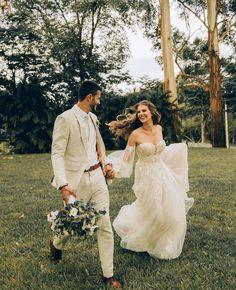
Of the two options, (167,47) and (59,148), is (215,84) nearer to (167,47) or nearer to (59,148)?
(167,47)

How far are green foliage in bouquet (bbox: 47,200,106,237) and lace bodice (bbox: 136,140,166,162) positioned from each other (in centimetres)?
232

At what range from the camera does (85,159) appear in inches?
230

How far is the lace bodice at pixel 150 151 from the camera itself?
23.9 ft

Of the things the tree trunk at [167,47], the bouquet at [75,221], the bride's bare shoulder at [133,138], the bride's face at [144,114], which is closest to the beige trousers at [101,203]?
the bouquet at [75,221]

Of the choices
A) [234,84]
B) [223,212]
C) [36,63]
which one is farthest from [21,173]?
[234,84]

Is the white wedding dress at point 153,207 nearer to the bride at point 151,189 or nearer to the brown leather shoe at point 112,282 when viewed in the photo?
the bride at point 151,189

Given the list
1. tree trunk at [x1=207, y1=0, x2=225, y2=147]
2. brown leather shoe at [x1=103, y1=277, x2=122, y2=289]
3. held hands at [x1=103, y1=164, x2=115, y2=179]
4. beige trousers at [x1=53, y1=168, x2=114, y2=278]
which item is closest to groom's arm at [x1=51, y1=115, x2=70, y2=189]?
beige trousers at [x1=53, y1=168, x2=114, y2=278]

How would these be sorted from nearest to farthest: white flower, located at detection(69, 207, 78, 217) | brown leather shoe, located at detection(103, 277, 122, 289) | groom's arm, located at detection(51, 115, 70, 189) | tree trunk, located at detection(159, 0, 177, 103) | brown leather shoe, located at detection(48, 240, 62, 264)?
white flower, located at detection(69, 207, 78, 217)
groom's arm, located at detection(51, 115, 70, 189)
brown leather shoe, located at detection(103, 277, 122, 289)
brown leather shoe, located at detection(48, 240, 62, 264)
tree trunk, located at detection(159, 0, 177, 103)

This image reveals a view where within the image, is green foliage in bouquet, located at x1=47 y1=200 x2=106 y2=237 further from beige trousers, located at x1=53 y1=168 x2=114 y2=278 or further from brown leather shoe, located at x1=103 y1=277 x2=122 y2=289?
brown leather shoe, located at x1=103 y1=277 x2=122 y2=289

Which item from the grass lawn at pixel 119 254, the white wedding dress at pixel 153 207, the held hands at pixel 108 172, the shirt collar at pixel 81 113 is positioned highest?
the shirt collar at pixel 81 113

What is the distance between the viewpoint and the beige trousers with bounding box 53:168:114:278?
18.4ft

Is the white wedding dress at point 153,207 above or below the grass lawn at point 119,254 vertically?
above

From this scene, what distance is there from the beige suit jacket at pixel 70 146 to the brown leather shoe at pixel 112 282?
1090 millimetres

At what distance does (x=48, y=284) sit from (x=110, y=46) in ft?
110
